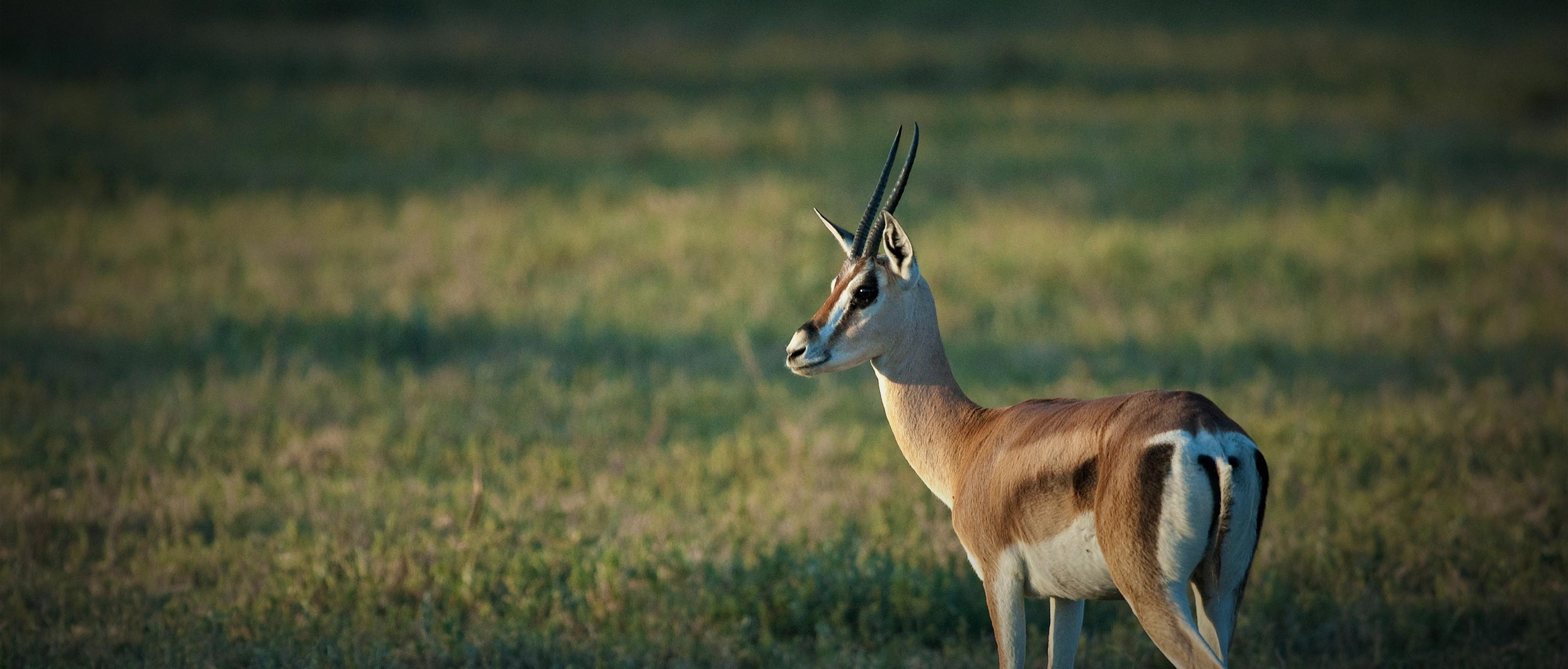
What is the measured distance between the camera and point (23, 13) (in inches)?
867

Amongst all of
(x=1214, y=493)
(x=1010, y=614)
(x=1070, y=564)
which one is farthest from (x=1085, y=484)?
(x=1010, y=614)

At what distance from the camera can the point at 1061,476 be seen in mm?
3477

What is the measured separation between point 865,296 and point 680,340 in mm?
5661

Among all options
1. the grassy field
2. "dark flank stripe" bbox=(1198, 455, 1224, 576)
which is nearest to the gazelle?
"dark flank stripe" bbox=(1198, 455, 1224, 576)

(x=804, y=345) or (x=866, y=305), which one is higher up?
(x=866, y=305)

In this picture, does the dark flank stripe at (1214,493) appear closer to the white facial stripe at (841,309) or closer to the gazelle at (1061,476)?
the gazelle at (1061,476)

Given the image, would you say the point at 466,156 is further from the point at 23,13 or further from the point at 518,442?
the point at 23,13

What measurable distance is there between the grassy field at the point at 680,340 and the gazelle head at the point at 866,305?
136 centimetres

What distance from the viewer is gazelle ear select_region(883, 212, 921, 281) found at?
3.76 m

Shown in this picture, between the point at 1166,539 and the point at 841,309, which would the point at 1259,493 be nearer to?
the point at 1166,539

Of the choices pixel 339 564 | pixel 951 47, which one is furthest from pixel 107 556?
pixel 951 47

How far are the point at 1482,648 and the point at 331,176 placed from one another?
12570 mm

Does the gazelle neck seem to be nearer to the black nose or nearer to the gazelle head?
the gazelle head

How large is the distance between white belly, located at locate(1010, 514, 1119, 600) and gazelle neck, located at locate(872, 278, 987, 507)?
0.46 m
